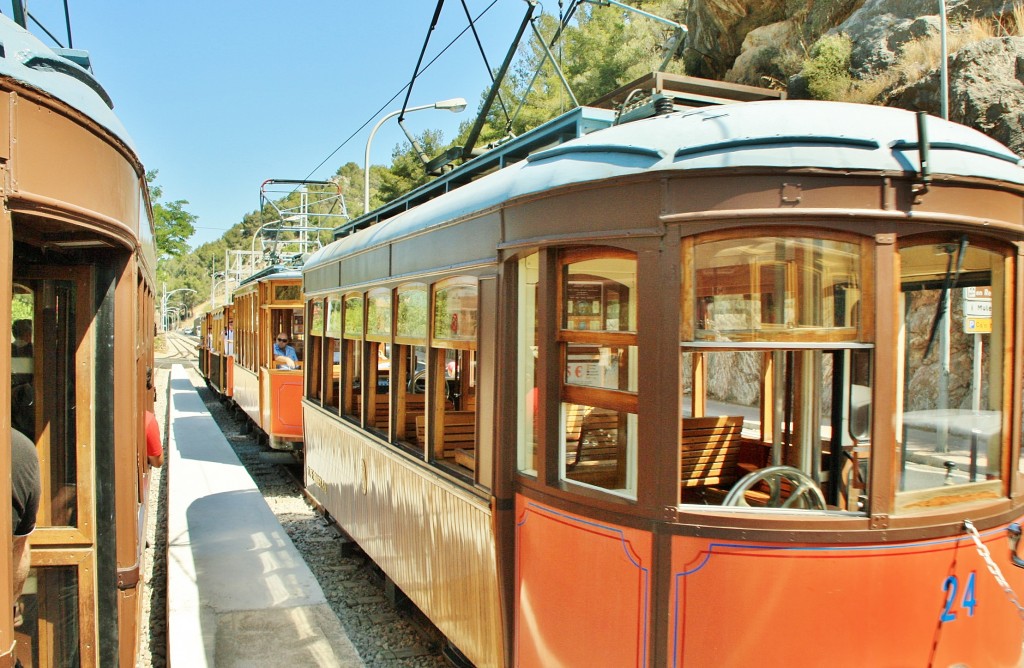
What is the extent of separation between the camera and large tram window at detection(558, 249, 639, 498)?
2.96 meters

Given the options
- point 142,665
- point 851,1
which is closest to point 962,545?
point 142,665

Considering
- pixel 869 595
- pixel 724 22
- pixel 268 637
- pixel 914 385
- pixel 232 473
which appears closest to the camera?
pixel 869 595

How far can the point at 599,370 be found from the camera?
3.14 metres

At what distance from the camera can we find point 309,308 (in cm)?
785

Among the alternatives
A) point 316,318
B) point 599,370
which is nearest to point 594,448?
point 599,370

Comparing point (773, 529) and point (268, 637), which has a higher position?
point (773, 529)

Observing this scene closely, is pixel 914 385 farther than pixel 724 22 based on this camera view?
No

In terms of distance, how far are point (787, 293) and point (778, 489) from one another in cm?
84

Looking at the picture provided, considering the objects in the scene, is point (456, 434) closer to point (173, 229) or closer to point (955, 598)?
point (955, 598)

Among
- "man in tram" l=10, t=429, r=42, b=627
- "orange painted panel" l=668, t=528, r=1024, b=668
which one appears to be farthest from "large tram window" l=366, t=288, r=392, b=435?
"orange painted panel" l=668, t=528, r=1024, b=668

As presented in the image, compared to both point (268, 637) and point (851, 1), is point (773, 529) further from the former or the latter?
point (851, 1)

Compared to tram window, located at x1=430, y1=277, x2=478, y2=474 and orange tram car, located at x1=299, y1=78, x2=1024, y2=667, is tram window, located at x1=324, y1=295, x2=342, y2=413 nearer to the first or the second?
tram window, located at x1=430, y1=277, x2=478, y2=474

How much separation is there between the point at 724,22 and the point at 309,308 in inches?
834

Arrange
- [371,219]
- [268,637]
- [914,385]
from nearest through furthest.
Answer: [914,385] < [268,637] < [371,219]
